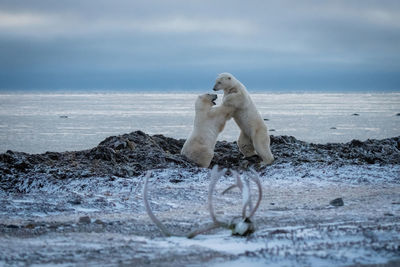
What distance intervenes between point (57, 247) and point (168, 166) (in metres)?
5.03

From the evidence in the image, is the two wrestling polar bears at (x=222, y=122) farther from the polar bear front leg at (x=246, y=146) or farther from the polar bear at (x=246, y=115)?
the polar bear front leg at (x=246, y=146)

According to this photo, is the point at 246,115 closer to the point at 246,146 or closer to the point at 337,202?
the point at 246,146

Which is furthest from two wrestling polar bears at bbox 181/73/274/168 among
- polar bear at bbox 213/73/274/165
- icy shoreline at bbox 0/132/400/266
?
icy shoreline at bbox 0/132/400/266

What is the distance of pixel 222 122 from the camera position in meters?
10.1

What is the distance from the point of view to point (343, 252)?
4.54m

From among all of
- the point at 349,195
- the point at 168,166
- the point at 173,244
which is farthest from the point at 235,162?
the point at 173,244

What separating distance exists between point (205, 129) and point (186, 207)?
289 centimetres

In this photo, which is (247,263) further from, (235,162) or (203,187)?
(235,162)

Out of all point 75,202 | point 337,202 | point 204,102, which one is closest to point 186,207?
point 75,202

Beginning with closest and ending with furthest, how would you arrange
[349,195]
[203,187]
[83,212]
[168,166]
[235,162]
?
[83,212] < [349,195] < [203,187] < [168,166] < [235,162]

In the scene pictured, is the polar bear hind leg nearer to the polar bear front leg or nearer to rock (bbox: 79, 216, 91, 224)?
the polar bear front leg

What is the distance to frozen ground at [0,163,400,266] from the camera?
4.55 metres

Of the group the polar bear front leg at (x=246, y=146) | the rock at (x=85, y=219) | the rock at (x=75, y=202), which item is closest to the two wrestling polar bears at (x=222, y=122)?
the polar bear front leg at (x=246, y=146)

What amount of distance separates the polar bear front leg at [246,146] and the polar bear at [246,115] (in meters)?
0.24
